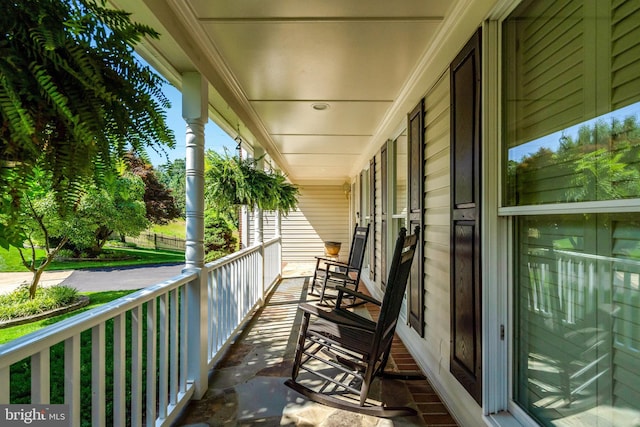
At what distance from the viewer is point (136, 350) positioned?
151 cm

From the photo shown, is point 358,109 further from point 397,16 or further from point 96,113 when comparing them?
point 96,113

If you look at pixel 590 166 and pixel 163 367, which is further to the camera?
A: pixel 163 367

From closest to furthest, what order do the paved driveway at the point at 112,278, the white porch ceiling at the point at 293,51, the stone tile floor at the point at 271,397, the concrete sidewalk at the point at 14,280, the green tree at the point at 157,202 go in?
the white porch ceiling at the point at 293,51 → the stone tile floor at the point at 271,397 → the concrete sidewalk at the point at 14,280 → the green tree at the point at 157,202 → the paved driveway at the point at 112,278

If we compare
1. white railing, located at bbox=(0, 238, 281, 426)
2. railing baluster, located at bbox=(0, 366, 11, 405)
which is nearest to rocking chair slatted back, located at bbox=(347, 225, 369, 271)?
white railing, located at bbox=(0, 238, 281, 426)

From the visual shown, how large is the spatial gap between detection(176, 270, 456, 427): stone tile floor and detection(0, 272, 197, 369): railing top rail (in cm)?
92

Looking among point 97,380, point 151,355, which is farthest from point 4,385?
point 151,355

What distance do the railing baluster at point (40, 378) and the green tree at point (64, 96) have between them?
14.4 inches

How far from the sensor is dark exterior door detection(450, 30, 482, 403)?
5.48 ft

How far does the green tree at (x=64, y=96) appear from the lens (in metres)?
0.70

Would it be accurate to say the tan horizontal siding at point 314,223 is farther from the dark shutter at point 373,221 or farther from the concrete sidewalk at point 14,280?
the concrete sidewalk at point 14,280

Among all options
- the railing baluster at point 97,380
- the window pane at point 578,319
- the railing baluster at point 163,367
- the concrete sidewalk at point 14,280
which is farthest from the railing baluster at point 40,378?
the concrete sidewalk at point 14,280

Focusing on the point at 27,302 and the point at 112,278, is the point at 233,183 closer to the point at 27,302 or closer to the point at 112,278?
the point at 27,302

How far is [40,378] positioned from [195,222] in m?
1.27

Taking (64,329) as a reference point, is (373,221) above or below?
above
